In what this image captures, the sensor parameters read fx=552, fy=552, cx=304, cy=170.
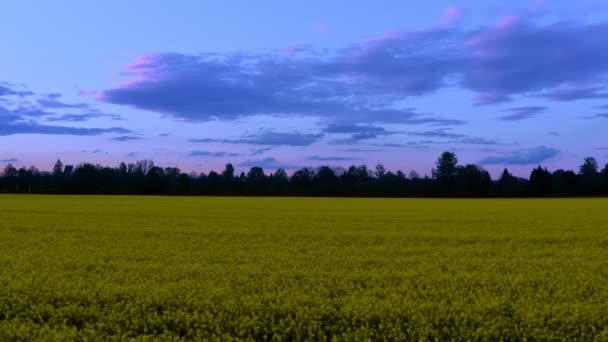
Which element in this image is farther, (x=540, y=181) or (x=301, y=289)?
(x=540, y=181)

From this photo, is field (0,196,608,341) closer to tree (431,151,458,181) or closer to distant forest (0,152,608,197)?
distant forest (0,152,608,197)

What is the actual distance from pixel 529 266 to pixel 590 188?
314 ft

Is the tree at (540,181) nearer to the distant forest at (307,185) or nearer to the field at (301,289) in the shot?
the distant forest at (307,185)

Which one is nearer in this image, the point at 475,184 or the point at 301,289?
the point at 301,289

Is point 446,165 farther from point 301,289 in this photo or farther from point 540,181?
point 301,289

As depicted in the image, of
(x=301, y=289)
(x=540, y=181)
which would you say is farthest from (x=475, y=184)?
(x=301, y=289)

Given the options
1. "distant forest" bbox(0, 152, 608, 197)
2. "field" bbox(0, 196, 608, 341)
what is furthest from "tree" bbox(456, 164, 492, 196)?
"field" bbox(0, 196, 608, 341)

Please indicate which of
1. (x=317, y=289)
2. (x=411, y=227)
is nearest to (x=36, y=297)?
(x=317, y=289)

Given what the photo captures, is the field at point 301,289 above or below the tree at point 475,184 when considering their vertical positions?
below

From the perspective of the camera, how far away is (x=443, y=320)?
323 inches

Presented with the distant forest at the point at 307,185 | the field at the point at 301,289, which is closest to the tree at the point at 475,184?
the distant forest at the point at 307,185

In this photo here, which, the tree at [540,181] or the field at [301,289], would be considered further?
Result: the tree at [540,181]

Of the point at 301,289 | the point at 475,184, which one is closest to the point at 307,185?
the point at 475,184

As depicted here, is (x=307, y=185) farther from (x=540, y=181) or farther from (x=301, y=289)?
(x=301, y=289)
